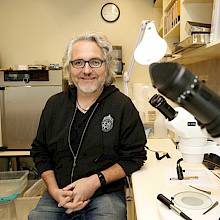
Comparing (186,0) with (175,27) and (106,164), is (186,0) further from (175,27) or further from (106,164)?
(106,164)

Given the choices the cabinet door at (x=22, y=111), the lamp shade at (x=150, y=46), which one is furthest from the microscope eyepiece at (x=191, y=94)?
the cabinet door at (x=22, y=111)

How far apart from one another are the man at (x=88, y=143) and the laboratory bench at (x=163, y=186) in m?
0.11

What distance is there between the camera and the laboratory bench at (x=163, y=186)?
2.98ft

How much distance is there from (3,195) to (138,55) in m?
1.59

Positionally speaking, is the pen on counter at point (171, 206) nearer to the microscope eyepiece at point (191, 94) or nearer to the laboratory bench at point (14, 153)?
the microscope eyepiece at point (191, 94)

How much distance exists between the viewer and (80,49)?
1501mm

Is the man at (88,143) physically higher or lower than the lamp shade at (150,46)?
lower

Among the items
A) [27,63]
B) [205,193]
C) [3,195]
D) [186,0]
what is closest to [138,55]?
[186,0]

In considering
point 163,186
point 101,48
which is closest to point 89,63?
point 101,48

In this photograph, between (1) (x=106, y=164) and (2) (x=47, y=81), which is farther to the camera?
(2) (x=47, y=81)

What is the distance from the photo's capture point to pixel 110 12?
3400 mm

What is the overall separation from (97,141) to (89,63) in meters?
0.43

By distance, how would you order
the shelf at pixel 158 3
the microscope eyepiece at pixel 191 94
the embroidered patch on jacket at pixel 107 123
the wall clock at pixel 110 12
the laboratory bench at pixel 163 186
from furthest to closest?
the wall clock at pixel 110 12 → the shelf at pixel 158 3 → the embroidered patch on jacket at pixel 107 123 → the laboratory bench at pixel 163 186 → the microscope eyepiece at pixel 191 94

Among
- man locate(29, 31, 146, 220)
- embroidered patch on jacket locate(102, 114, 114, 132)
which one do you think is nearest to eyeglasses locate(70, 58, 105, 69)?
man locate(29, 31, 146, 220)
